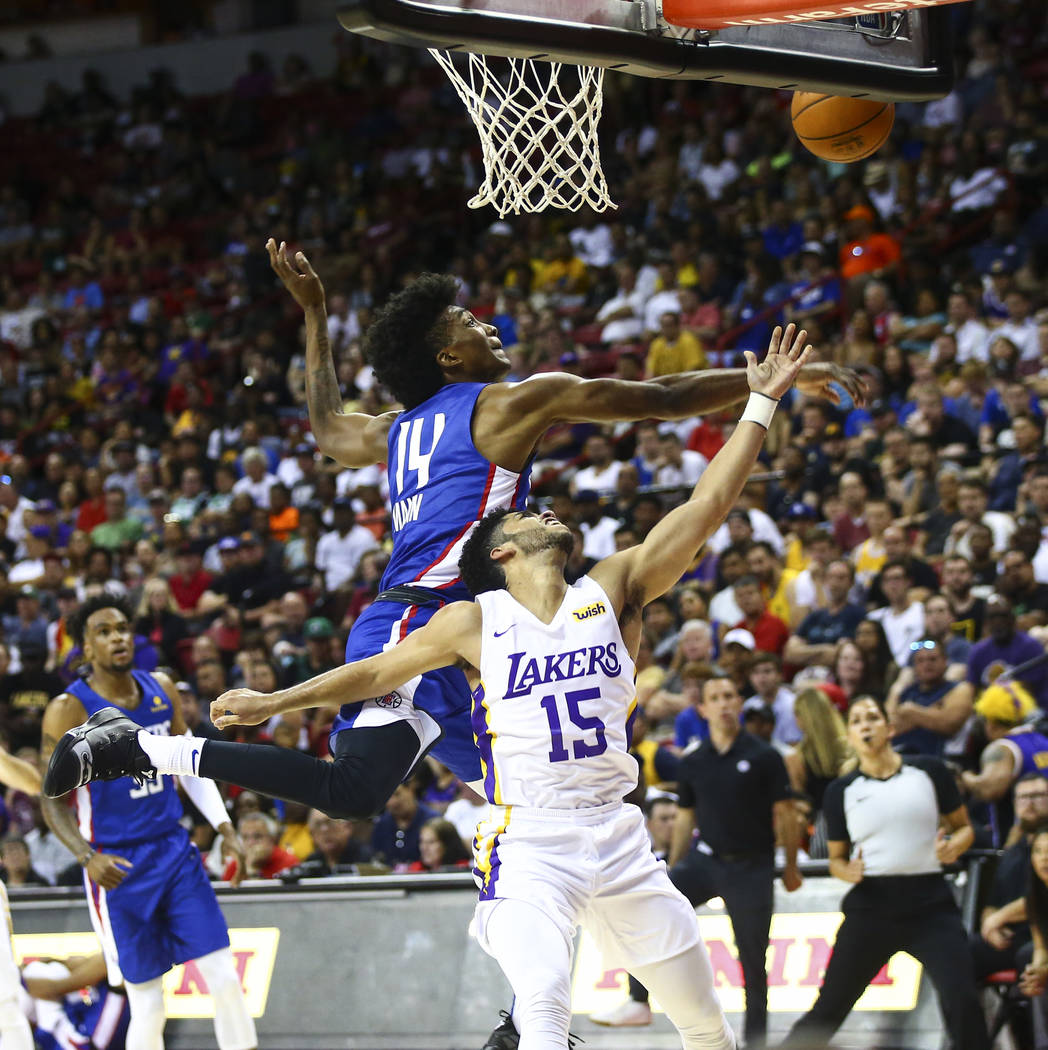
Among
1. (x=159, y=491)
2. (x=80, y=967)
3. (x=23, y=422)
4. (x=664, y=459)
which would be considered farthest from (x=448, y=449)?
(x=23, y=422)

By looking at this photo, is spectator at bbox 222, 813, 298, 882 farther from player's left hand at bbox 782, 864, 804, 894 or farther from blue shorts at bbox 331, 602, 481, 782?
blue shorts at bbox 331, 602, 481, 782

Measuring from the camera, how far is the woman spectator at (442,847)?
364 inches

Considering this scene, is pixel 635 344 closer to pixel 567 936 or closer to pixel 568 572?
pixel 568 572

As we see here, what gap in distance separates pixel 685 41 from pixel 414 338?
53.9 inches

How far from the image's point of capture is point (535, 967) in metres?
4.45

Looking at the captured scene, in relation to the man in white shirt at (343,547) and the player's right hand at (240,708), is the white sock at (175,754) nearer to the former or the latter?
the player's right hand at (240,708)

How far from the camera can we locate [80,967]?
29.0 feet

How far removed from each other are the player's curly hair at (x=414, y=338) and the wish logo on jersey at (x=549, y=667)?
1.41 m

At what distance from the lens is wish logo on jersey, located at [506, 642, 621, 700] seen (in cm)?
470

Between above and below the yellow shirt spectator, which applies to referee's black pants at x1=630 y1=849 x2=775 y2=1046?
below

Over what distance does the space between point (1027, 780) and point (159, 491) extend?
10174mm

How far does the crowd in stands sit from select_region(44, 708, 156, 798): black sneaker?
417cm

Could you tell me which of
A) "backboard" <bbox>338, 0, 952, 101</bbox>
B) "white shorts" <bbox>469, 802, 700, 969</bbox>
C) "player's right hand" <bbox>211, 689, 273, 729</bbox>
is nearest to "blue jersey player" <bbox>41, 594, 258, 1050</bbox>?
"player's right hand" <bbox>211, 689, 273, 729</bbox>

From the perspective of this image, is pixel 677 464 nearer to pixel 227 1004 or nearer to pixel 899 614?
pixel 899 614
